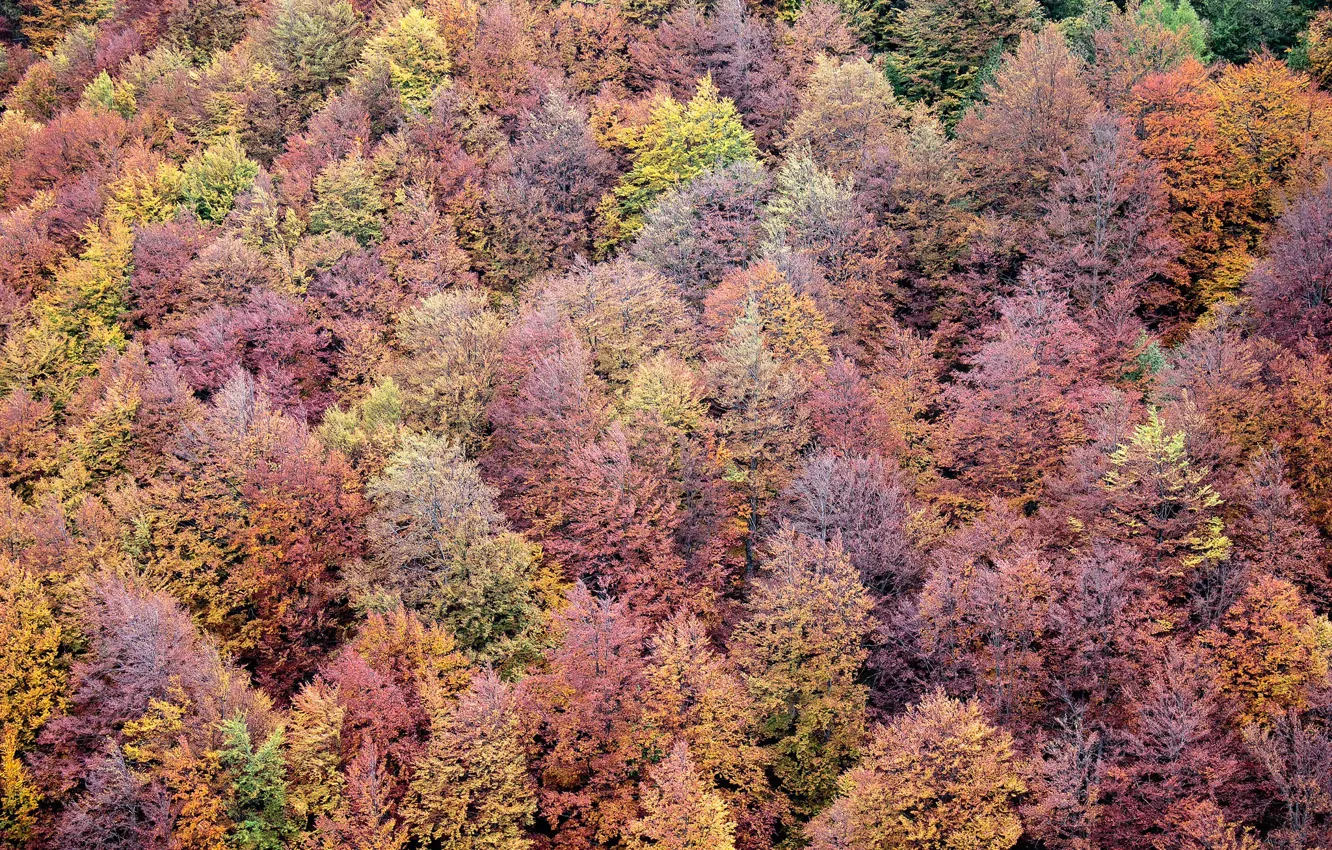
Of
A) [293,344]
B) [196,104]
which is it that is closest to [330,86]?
[196,104]

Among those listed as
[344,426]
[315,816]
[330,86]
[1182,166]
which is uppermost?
[1182,166]

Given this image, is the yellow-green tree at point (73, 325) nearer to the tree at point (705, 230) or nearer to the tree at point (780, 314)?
the tree at point (705, 230)

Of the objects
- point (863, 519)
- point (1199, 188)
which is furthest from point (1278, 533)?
Answer: point (1199, 188)

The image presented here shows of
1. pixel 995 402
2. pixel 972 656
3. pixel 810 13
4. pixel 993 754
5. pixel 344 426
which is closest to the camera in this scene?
pixel 993 754

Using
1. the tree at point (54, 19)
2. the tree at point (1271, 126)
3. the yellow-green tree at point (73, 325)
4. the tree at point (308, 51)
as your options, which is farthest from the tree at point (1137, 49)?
the tree at point (54, 19)

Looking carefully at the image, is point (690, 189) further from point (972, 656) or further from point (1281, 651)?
point (1281, 651)

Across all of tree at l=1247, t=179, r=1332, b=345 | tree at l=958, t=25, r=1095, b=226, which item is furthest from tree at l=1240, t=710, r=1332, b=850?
tree at l=958, t=25, r=1095, b=226

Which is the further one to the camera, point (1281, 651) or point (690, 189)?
point (690, 189)
